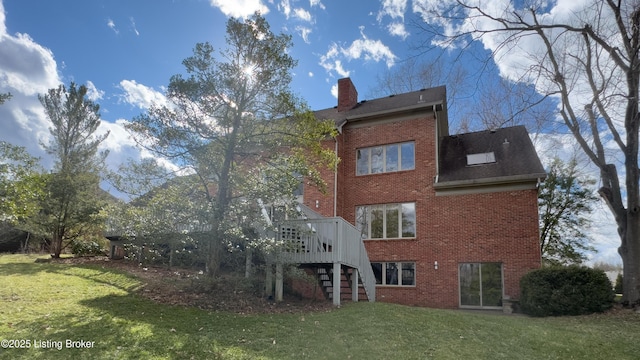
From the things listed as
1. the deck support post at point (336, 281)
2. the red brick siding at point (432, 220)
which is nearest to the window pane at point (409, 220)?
the red brick siding at point (432, 220)

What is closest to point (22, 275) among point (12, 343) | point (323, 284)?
point (12, 343)

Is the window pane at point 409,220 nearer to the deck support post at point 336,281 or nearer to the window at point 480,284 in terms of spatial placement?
the window at point 480,284

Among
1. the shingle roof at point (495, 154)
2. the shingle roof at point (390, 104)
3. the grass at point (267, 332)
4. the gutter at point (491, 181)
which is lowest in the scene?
the grass at point (267, 332)

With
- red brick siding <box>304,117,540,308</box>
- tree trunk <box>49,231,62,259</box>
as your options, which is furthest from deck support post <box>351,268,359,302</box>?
tree trunk <box>49,231,62,259</box>

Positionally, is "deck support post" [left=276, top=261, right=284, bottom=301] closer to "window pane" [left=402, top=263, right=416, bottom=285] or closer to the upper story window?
"window pane" [left=402, top=263, right=416, bottom=285]

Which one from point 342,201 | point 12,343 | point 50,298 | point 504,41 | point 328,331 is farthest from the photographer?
point 342,201

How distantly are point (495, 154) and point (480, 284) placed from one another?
5196 millimetres

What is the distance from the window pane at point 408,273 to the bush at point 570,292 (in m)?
4.13

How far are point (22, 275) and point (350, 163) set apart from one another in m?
12.0

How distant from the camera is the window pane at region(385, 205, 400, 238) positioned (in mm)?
15914

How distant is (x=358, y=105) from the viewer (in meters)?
19.5

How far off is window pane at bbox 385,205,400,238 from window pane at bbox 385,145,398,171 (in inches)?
65.1

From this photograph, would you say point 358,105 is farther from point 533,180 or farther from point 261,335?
point 261,335

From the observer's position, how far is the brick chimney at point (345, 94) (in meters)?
19.0
